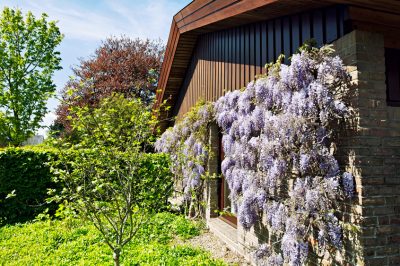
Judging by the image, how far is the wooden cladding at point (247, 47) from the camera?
3.65 m

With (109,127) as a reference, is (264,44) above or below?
above

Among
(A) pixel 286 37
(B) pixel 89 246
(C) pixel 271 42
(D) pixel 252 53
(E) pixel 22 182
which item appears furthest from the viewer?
(E) pixel 22 182

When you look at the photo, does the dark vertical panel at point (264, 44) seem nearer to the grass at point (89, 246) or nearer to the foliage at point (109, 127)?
the foliage at point (109, 127)

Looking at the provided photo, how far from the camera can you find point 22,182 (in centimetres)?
890

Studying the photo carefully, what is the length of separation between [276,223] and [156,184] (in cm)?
165

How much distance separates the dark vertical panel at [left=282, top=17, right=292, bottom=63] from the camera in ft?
14.1

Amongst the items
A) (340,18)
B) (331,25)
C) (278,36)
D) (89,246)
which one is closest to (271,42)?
(278,36)

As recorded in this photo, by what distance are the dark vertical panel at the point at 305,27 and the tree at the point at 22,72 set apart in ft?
52.1

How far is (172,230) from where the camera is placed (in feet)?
21.8

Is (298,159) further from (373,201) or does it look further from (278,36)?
(278,36)

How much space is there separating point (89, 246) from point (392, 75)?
5.51m

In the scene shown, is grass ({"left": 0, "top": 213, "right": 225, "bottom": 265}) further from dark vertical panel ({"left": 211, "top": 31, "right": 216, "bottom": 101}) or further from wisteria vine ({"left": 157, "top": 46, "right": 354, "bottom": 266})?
dark vertical panel ({"left": 211, "top": 31, "right": 216, "bottom": 101})

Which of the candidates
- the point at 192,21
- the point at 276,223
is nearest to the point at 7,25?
the point at 192,21

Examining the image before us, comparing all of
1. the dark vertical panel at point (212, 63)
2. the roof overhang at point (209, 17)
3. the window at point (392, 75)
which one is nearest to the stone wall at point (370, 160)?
the window at point (392, 75)
